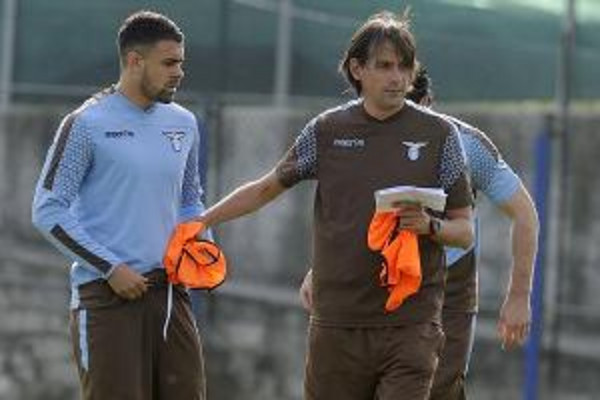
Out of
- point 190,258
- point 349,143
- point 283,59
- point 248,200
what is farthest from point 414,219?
point 283,59

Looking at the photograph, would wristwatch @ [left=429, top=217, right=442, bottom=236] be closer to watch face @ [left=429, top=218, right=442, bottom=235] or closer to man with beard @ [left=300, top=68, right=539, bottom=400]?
watch face @ [left=429, top=218, right=442, bottom=235]

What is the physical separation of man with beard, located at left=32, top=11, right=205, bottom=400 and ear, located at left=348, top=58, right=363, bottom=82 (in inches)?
31.6

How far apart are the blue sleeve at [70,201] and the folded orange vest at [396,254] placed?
1.09 metres

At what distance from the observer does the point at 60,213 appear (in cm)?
732

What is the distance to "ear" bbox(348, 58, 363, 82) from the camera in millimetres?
7062

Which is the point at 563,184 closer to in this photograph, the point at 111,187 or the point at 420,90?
the point at 420,90

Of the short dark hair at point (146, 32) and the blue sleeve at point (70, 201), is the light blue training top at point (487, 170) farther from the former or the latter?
the blue sleeve at point (70, 201)

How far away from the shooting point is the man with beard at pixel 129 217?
24.1 feet

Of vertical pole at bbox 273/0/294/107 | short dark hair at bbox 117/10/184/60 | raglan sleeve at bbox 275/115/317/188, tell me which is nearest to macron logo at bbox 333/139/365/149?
raglan sleeve at bbox 275/115/317/188

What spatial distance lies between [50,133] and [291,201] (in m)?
1.66

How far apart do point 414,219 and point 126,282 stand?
1211 mm

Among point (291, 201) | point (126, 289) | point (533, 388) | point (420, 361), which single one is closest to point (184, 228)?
point (126, 289)

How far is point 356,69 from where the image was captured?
7090mm

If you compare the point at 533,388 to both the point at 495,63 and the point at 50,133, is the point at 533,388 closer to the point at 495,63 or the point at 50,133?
the point at 495,63
